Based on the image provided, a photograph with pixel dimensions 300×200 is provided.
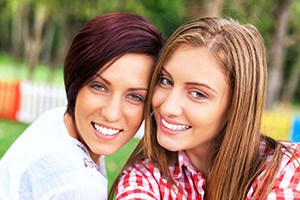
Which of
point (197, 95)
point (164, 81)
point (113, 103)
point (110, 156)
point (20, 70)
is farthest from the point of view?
point (20, 70)

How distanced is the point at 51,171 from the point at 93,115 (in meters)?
0.27

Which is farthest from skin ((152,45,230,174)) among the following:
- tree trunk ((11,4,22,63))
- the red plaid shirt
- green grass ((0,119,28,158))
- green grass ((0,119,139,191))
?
tree trunk ((11,4,22,63))

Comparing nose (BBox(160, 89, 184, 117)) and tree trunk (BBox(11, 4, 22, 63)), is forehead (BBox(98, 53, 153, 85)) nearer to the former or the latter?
nose (BBox(160, 89, 184, 117))

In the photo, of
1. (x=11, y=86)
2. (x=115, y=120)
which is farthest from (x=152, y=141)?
(x=11, y=86)

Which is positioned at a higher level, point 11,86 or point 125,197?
point 125,197

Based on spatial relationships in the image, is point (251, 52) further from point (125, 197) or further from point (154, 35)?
point (125, 197)

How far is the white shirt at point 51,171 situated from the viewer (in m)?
2.01

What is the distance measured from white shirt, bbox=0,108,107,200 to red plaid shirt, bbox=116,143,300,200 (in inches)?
5.7

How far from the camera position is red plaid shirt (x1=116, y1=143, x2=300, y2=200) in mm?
1798

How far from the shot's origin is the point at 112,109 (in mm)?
2066

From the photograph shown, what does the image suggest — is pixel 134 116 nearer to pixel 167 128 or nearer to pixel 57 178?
pixel 167 128

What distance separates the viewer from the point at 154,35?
83.9 inches

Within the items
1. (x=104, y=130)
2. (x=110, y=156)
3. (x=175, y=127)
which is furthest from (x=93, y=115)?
(x=110, y=156)

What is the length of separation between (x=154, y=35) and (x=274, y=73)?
14048 millimetres
